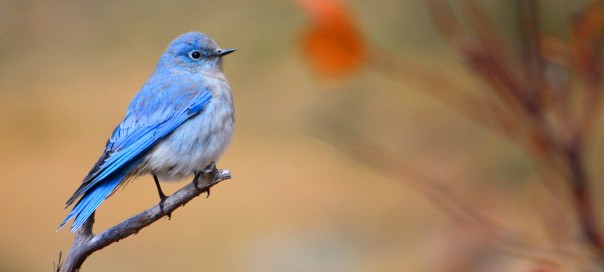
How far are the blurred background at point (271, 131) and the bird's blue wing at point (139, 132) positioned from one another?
1922mm

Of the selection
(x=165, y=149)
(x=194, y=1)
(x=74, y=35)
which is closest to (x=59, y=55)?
(x=74, y=35)

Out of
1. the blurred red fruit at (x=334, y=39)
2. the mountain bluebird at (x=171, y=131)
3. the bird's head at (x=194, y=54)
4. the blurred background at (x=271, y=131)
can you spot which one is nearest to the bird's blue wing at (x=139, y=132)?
the mountain bluebird at (x=171, y=131)

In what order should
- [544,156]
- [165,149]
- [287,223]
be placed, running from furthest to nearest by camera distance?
[287,223], [165,149], [544,156]

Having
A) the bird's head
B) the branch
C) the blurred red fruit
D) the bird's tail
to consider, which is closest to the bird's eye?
the bird's head

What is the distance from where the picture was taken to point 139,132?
8.50ft

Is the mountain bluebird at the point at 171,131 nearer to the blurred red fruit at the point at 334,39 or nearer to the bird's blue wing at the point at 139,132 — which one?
the bird's blue wing at the point at 139,132

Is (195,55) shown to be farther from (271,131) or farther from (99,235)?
(271,131)

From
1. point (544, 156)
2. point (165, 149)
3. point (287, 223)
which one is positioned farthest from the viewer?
point (287, 223)

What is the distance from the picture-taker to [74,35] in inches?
198

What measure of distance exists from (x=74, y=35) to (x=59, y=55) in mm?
143

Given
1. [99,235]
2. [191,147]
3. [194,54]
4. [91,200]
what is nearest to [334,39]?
[99,235]

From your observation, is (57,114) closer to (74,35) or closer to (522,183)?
(74,35)

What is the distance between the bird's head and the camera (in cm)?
306

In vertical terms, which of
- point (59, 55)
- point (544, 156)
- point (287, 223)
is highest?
point (59, 55)
